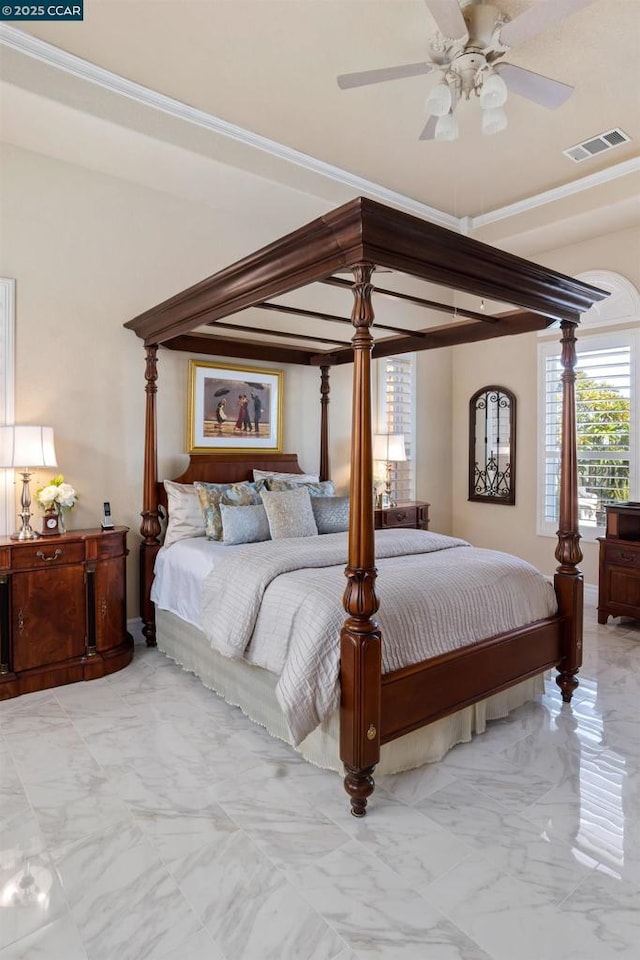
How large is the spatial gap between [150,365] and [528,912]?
3.58 m

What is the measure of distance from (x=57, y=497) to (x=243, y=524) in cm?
113

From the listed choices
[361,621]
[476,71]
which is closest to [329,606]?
[361,621]

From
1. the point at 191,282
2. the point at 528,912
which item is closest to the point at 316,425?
the point at 191,282

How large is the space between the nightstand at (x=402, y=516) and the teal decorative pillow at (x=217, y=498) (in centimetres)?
130

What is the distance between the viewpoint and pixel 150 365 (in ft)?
13.2

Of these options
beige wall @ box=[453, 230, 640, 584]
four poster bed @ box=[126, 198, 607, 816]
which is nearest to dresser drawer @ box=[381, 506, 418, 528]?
beige wall @ box=[453, 230, 640, 584]

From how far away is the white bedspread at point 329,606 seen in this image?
2.33 m

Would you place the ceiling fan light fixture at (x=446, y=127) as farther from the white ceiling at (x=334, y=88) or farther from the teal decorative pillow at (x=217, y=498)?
the teal decorative pillow at (x=217, y=498)

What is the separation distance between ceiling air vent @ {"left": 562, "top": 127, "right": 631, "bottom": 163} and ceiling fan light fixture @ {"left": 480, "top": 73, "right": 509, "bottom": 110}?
5.25ft

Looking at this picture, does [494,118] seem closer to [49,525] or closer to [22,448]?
[22,448]

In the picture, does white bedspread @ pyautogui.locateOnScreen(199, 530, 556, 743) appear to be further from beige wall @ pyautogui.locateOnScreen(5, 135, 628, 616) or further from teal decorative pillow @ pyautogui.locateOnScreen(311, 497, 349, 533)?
beige wall @ pyautogui.locateOnScreen(5, 135, 628, 616)

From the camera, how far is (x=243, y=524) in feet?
11.9

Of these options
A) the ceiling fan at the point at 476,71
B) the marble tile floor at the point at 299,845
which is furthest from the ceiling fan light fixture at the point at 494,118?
the marble tile floor at the point at 299,845

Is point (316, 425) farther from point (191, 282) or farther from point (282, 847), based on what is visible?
point (282, 847)
